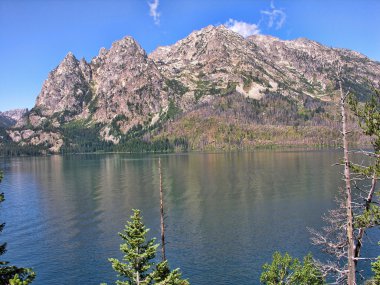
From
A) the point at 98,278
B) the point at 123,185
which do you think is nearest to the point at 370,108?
the point at 98,278

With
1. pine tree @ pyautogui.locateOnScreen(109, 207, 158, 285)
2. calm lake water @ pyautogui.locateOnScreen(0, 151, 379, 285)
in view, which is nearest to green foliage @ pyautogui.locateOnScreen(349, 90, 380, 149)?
pine tree @ pyautogui.locateOnScreen(109, 207, 158, 285)

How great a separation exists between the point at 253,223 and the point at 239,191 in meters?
54.3

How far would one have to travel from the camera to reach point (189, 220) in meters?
115

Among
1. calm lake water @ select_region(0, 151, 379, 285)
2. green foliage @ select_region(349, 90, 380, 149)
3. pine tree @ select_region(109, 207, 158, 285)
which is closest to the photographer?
pine tree @ select_region(109, 207, 158, 285)

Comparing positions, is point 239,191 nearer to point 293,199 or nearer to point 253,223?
point 293,199

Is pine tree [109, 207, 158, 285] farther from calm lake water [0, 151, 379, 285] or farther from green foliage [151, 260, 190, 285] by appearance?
calm lake water [0, 151, 379, 285]

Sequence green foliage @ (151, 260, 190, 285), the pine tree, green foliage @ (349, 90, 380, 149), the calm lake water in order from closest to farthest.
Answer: the pine tree
green foliage @ (151, 260, 190, 285)
green foliage @ (349, 90, 380, 149)
the calm lake water

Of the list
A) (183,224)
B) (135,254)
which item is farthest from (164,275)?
(183,224)

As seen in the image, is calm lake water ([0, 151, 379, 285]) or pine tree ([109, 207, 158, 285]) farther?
calm lake water ([0, 151, 379, 285])

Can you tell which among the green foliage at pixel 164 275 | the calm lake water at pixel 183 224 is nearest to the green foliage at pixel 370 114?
the green foliage at pixel 164 275

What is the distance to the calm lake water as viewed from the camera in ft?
254

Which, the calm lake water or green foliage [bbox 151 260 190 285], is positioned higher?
green foliage [bbox 151 260 190 285]

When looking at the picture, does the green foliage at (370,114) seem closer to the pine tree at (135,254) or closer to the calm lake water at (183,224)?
the pine tree at (135,254)

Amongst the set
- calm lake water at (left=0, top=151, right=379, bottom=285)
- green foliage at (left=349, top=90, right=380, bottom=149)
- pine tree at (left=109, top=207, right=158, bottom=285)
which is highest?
green foliage at (left=349, top=90, right=380, bottom=149)
